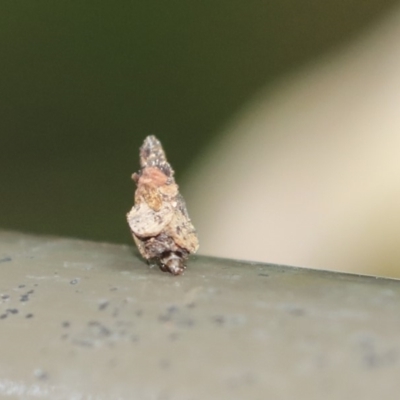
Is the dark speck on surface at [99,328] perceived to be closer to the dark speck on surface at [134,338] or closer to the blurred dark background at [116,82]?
the dark speck on surface at [134,338]

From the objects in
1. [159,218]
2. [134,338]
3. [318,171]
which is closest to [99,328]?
[134,338]

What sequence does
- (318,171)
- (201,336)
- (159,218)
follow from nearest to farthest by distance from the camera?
1. (201,336)
2. (159,218)
3. (318,171)

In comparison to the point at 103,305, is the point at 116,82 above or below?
above

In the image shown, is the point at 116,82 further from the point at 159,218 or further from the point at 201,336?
the point at 201,336

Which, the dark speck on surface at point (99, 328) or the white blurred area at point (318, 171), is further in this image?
the white blurred area at point (318, 171)

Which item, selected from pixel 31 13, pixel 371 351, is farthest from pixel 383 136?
pixel 371 351

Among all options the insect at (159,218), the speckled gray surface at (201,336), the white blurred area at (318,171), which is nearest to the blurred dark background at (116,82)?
the white blurred area at (318,171)

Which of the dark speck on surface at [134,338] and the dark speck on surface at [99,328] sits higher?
the dark speck on surface at [134,338]
